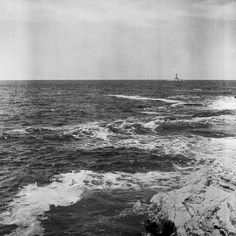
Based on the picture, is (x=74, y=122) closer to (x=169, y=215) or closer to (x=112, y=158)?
(x=112, y=158)

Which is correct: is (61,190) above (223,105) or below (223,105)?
below

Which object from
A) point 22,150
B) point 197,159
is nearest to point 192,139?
point 197,159

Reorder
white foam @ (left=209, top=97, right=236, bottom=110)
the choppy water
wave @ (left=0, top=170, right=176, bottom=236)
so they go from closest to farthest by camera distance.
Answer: wave @ (left=0, top=170, right=176, bottom=236) < the choppy water < white foam @ (left=209, top=97, right=236, bottom=110)

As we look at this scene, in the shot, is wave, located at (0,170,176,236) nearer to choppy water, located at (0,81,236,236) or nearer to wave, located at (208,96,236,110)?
choppy water, located at (0,81,236,236)

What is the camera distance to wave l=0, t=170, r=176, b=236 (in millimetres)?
15297

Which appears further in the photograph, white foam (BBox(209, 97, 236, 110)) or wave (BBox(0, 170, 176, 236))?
white foam (BBox(209, 97, 236, 110))

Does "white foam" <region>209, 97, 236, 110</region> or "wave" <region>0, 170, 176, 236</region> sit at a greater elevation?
"white foam" <region>209, 97, 236, 110</region>

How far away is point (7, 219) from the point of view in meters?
15.5

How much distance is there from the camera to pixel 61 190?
19.3 meters

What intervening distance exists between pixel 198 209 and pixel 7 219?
9.28 meters

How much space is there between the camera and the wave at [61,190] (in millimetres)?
15297

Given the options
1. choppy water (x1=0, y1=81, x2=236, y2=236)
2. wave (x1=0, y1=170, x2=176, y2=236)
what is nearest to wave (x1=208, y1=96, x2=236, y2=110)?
choppy water (x1=0, y1=81, x2=236, y2=236)

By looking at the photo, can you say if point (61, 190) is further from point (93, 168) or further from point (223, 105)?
point (223, 105)

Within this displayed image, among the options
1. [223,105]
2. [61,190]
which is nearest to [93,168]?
[61,190]
